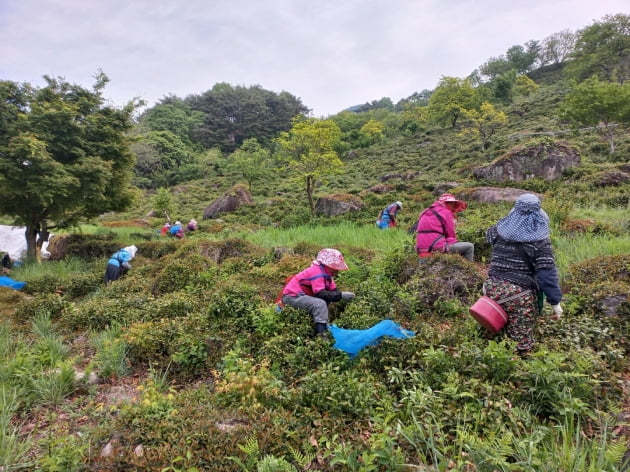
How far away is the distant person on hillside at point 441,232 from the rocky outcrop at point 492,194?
6.03m

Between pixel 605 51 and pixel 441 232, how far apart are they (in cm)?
4376

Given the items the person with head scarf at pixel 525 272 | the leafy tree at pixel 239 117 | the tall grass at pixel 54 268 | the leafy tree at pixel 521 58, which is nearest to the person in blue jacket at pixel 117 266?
the tall grass at pixel 54 268

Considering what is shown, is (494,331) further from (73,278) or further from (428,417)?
(73,278)

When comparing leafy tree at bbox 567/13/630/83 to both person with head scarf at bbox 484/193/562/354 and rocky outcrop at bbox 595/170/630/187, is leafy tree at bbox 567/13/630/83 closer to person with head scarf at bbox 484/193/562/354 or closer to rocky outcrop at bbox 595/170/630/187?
rocky outcrop at bbox 595/170/630/187

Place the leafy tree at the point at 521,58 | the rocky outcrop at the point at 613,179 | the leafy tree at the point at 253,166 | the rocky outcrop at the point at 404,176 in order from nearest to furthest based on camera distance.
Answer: the rocky outcrop at the point at 613,179 < the rocky outcrop at the point at 404,176 < the leafy tree at the point at 253,166 < the leafy tree at the point at 521,58

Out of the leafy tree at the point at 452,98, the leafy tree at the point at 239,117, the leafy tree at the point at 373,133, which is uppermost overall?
the leafy tree at the point at 239,117

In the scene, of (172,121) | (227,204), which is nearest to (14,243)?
(227,204)

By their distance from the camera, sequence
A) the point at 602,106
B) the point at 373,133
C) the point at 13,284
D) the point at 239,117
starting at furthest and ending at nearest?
the point at 239,117 < the point at 373,133 < the point at 602,106 < the point at 13,284

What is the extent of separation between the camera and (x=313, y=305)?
13.2 feet

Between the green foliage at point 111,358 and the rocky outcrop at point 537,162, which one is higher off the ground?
the rocky outcrop at point 537,162

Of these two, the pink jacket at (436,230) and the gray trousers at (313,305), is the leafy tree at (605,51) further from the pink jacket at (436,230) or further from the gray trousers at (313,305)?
the gray trousers at (313,305)

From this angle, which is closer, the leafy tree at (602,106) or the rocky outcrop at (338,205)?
the rocky outcrop at (338,205)

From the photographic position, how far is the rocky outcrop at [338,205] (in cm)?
1472

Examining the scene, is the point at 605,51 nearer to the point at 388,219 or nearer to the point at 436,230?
the point at 388,219
